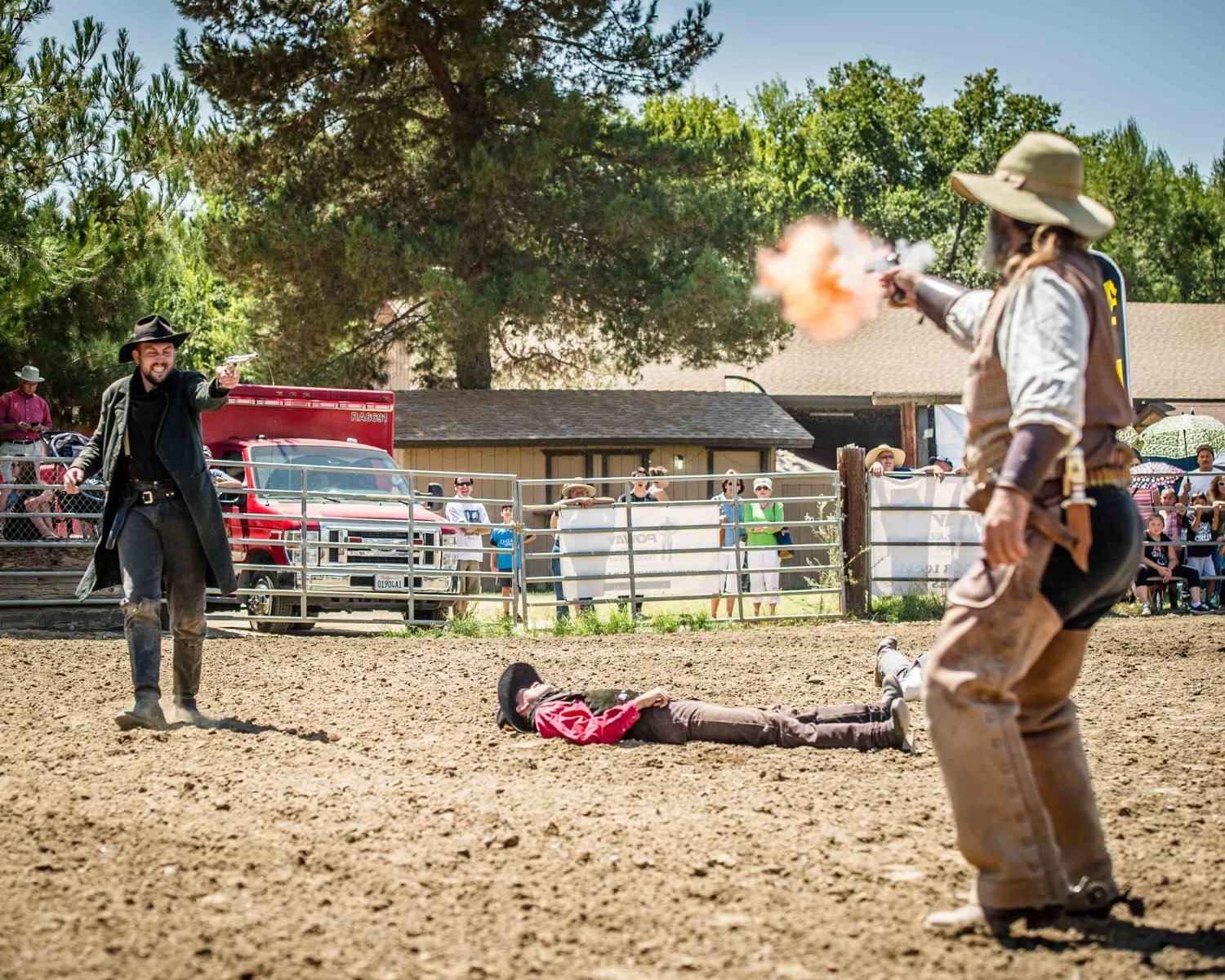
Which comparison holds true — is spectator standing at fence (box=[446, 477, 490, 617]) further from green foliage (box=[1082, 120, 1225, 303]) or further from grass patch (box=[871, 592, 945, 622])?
green foliage (box=[1082, 120, 1225, 303])

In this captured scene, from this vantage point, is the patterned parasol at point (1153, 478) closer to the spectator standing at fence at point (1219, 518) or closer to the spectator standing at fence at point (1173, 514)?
the spectator standing at fence at point (1173, 514)

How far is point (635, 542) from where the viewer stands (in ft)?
51.0

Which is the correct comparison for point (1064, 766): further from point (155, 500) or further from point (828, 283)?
point (155, 500)

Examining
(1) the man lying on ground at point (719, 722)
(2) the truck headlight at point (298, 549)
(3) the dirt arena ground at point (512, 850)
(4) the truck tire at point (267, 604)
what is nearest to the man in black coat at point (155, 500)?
(3) the dirt arena ground at point (512, 850)

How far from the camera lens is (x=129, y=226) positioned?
16.6 m

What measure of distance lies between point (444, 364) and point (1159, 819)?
26.8 meters

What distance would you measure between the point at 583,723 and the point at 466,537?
933 cm

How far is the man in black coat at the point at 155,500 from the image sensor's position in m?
6.98

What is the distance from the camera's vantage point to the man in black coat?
6.98 metres

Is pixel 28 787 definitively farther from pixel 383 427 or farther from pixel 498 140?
pixel 498 140

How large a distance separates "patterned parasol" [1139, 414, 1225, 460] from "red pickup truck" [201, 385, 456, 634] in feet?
49.8

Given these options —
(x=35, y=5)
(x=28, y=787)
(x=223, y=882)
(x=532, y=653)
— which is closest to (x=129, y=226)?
(x=35, y=5)

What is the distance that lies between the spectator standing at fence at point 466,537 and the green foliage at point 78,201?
16.5 feet

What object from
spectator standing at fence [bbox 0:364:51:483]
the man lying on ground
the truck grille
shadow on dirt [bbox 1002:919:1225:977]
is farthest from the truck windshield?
shadow on dirt [bbox 1002:919:1225:977]
